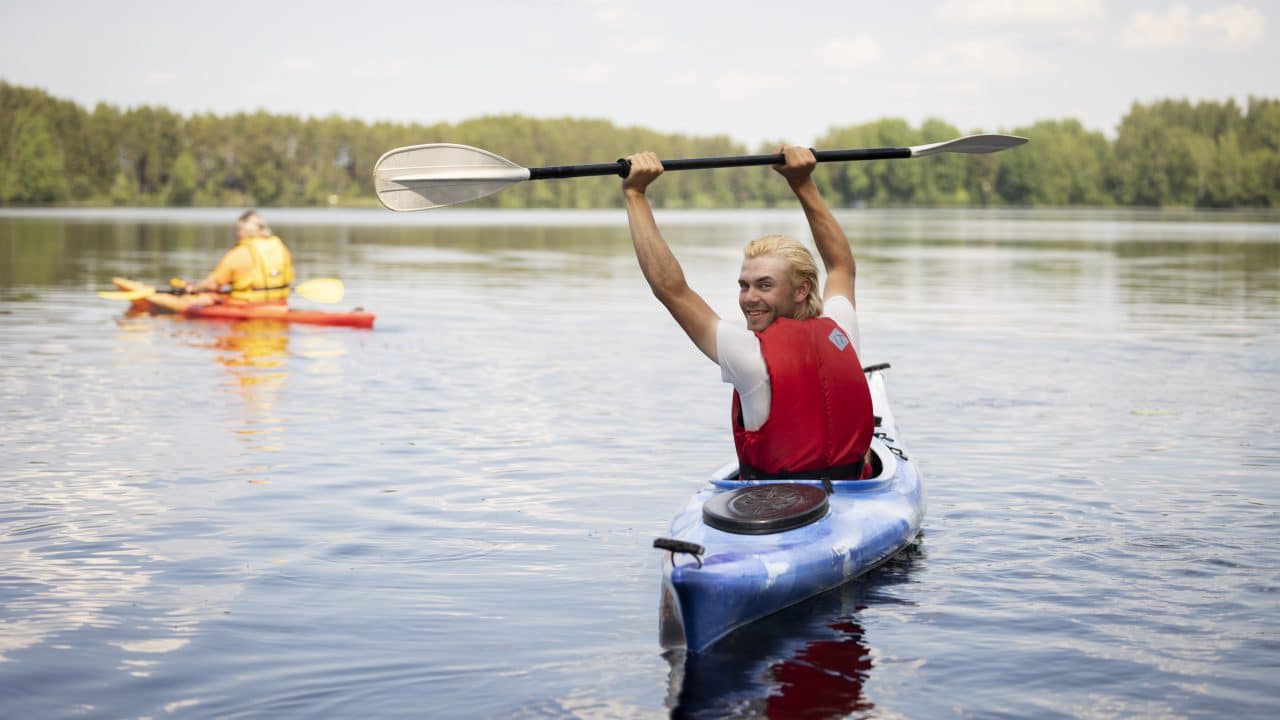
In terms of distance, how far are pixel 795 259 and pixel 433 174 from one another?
8.00 ft

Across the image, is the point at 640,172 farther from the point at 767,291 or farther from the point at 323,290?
the point at 323,290

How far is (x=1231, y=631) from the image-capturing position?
6.02 m

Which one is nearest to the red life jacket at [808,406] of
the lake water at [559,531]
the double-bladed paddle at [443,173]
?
the lake water at [559,531]

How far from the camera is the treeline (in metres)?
145

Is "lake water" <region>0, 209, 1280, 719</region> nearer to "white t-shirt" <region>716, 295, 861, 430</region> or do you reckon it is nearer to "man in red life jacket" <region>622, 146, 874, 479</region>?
"man in red life jacket" <region>622, 146, 874, 479</region>

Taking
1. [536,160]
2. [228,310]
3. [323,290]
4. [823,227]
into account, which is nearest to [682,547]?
[823,227]

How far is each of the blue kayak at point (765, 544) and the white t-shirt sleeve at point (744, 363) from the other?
40 centimetres

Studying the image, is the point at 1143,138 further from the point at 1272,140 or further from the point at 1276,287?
the point at 1276,287

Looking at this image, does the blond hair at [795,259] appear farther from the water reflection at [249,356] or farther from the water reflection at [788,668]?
the water reflection at [249,356]

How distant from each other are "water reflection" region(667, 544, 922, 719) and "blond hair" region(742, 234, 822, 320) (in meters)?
1.34

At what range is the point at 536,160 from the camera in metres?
191

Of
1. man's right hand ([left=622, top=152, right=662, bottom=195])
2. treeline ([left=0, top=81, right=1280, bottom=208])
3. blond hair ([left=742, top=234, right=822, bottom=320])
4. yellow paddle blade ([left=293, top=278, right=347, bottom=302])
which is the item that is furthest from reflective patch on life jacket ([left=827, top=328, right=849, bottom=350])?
treeline ([left=0, top=81, right=1280, bottom=208])

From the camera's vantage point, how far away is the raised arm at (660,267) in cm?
587

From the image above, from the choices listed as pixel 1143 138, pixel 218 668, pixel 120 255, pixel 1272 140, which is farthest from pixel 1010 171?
pixel 218 668
